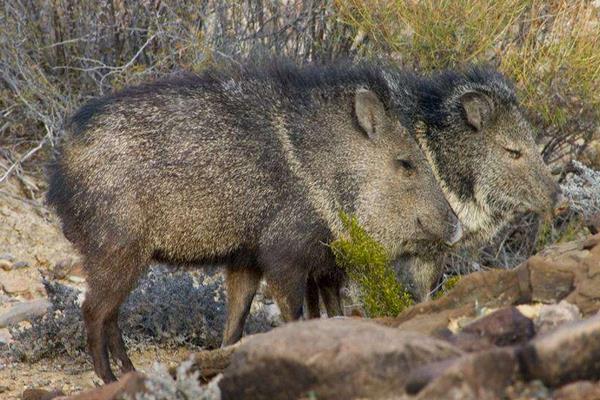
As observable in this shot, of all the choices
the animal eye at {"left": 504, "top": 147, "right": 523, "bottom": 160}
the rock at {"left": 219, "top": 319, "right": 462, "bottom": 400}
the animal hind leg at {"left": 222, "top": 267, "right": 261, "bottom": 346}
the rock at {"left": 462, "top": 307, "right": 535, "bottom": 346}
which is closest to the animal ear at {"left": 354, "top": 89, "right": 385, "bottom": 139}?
the animal eye at {"left": 504, "top": 147, "right": 523, "bottom": 160}

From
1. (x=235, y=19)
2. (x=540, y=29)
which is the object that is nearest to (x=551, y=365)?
(x=540, y=29)

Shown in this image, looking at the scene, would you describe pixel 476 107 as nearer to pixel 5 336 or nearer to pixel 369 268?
pixel 369 268

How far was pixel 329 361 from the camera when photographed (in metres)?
2.95

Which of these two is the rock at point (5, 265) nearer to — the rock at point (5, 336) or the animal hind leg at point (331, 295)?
the rock at point (5, 336)

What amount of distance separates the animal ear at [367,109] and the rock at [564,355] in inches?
99.5

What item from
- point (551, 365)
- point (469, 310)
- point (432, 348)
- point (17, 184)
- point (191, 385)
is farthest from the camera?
point (17, 184)

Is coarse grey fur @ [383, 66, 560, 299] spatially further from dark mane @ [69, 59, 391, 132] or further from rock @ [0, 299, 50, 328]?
rock @ [0, 299, 50, 328]

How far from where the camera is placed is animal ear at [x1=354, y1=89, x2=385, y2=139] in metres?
5.25

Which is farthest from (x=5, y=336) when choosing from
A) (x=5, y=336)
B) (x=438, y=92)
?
(x=438, y=92)

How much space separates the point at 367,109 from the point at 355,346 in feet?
8.05

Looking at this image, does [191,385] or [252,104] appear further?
[252,104]

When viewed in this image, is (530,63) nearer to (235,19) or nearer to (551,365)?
(235,19)

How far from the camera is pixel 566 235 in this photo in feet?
21.5

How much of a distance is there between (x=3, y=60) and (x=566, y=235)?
4.00m
